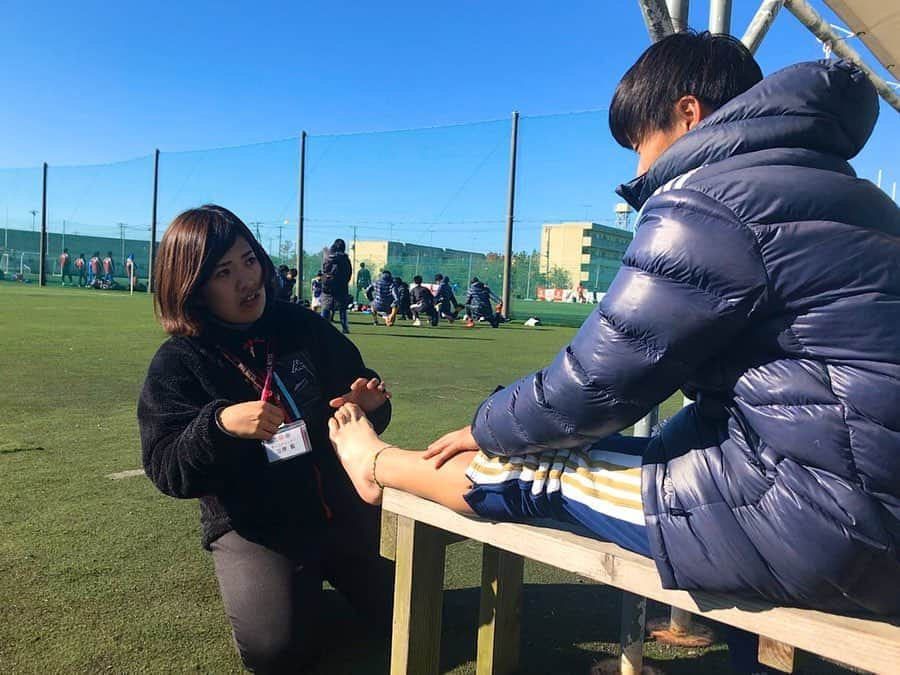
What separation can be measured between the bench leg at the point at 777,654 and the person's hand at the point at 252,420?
124 centimetres

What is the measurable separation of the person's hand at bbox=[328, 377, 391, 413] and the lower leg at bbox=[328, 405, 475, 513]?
0.17m

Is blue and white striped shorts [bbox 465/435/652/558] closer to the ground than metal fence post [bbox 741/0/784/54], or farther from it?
closer to the ground

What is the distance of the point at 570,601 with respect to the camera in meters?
2.60

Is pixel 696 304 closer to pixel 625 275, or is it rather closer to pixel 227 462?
pixel 625 275

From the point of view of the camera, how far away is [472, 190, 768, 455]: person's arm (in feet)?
3.76

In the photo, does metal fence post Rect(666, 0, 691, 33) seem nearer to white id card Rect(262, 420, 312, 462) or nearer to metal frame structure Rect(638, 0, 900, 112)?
metal frame structure Rect(638, 0, 900, 112)

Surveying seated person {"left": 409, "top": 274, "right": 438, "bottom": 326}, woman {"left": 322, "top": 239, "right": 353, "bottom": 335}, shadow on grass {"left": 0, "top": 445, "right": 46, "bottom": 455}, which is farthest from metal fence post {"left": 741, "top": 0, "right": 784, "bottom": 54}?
seated person {"left": 409, "top": 274, "right": 438, "bottom": 326}

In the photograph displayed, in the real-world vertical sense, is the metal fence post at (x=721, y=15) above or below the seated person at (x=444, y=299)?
above

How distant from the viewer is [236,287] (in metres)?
2.18

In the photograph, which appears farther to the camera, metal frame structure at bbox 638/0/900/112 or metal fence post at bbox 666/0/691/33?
metal fence post at bbox 666/0/691/33

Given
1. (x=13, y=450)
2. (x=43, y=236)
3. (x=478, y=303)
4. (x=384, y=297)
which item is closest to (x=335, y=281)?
(x=384, y=297)

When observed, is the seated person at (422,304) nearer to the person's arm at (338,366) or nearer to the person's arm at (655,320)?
the person's arm at (338,366)

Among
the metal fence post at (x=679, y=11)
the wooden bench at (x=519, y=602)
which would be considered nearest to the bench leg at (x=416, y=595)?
the wooden bench at (x=519, y=602)

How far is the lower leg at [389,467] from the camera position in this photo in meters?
1.55
